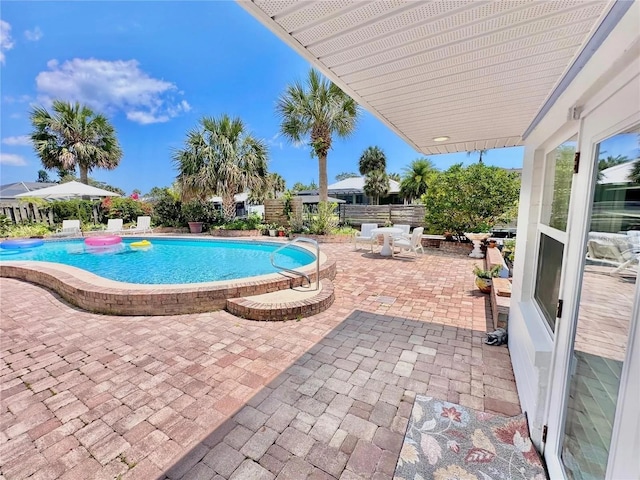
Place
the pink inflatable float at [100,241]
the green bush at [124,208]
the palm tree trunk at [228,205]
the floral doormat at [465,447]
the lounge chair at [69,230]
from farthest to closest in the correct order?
the green bush at [124,208], the palm tree trunk at [228,205], the lounge chair at [69,230], the pink inflatable float at [100,241], the floral doormat at [465,447]

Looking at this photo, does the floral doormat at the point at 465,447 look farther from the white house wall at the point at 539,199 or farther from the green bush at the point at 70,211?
the green bush at the point at 70,211

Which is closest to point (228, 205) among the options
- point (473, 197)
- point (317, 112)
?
point (317, 112)

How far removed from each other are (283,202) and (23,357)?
36.0 ft

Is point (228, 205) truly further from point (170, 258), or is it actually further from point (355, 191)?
point (355, 191)

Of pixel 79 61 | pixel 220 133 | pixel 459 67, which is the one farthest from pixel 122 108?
pixel 459 67

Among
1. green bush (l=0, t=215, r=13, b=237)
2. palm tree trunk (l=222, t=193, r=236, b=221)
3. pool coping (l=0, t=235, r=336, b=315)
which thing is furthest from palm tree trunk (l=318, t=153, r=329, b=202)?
green bush (l=0, t=215, r=13, b=237)

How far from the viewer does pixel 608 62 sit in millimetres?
1093

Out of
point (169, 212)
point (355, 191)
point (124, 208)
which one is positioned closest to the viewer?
point (169, 212)

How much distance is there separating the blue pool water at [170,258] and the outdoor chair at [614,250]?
6338mm

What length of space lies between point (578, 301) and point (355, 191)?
57.6 feet

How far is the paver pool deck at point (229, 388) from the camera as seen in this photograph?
5.83 feet

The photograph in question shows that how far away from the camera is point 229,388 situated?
246 cm

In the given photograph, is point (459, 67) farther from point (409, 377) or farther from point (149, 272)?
point (149, 272)

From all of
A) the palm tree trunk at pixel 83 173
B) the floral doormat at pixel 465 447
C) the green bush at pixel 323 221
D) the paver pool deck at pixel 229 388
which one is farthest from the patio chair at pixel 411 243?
the palm tree trunk at pixel 83 173
